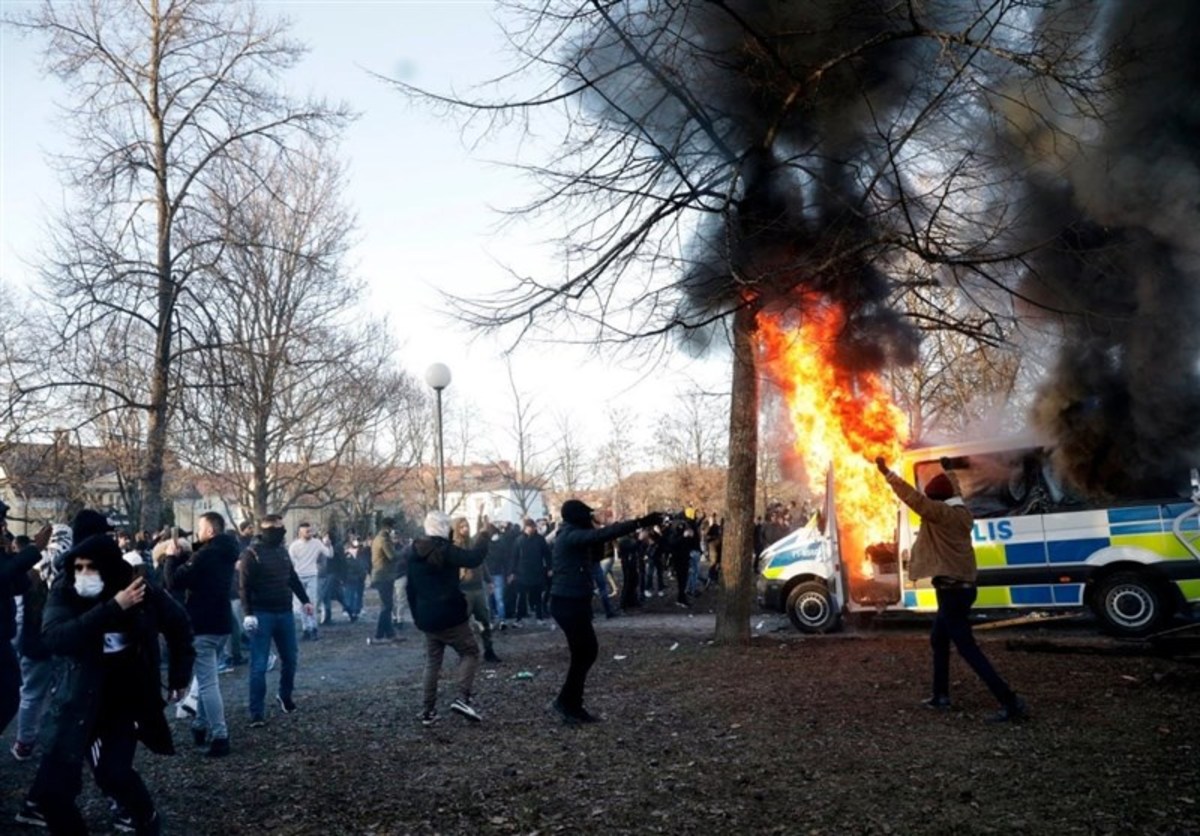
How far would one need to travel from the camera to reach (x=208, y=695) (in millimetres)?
7117

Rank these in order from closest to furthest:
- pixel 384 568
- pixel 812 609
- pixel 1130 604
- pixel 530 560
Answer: pixel 1130 604, pixel 812 609, pixel 384 568, pixel 530 560

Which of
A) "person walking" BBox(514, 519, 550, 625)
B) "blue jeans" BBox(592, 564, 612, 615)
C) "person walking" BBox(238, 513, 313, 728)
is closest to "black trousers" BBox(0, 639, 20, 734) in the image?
"person walking" BBox(238, 513, 313, 728)

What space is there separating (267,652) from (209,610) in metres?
0.92

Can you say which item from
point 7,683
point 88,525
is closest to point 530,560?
point 7,683

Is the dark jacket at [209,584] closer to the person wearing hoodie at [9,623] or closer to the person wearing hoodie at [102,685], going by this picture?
the person wearing hoodie at [9,623]

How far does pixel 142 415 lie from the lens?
20.8m

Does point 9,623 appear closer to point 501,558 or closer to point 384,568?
point 384,568

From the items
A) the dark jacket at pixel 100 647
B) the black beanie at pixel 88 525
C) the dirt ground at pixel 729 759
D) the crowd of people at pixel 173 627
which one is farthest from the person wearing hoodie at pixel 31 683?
the dark jacket at pixel 100 647

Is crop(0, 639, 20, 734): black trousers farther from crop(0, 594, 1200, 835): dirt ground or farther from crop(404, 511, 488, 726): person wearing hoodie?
crop(404, 511, 488, 726): person wearing hoodie

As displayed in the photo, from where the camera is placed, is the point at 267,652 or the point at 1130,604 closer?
the point at 267,652

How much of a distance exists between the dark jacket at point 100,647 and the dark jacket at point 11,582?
186 cm

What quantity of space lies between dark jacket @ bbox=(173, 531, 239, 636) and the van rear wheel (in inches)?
358

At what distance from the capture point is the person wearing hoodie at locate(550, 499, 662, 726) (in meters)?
7.37

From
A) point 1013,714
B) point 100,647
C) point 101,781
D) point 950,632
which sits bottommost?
point 1013,714
